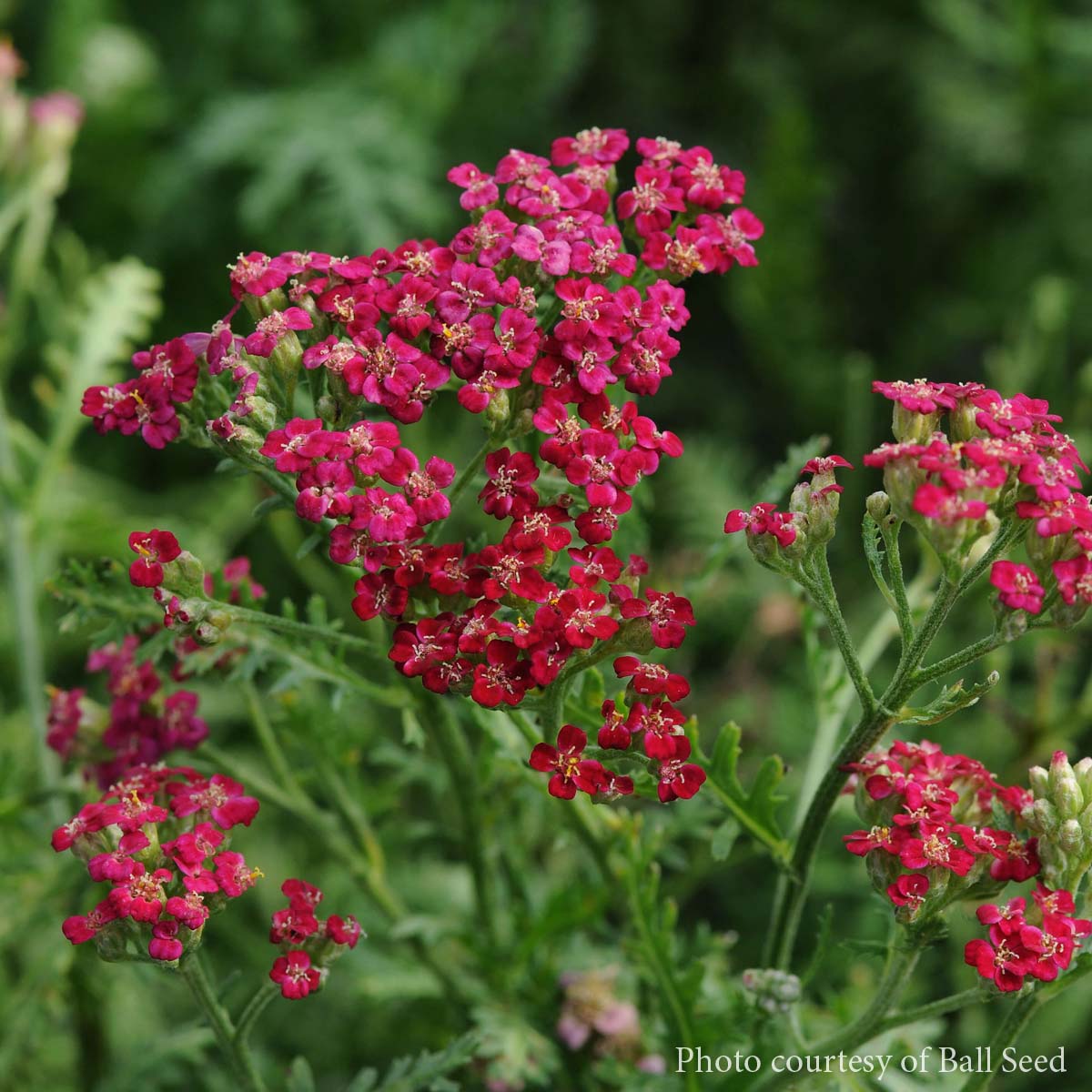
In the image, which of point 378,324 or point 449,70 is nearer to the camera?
point 378,324

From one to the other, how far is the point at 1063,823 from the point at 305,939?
65cm

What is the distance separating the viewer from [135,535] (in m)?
1.09

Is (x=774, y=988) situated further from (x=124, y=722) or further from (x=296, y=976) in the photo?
(x=124, y=722)

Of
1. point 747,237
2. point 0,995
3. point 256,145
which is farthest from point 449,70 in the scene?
point 0,995

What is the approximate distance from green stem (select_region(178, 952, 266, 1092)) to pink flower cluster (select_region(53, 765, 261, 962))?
5 cm

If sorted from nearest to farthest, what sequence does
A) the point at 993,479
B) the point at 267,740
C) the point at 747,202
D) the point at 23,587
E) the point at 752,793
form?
the point at 993,479
the point at 752,793
the point at 267,740
the point at 23,587
the point at 747,202

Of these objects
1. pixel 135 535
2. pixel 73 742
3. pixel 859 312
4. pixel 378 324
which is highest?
pixel 859 312

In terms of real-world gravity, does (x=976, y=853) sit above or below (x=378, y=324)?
below

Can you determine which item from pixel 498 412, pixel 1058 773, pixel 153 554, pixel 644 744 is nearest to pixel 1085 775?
pixel 1058 773

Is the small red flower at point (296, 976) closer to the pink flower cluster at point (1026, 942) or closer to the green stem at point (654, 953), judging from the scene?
the green stem at point (654, 953)

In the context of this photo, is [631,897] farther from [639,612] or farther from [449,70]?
[449,70]

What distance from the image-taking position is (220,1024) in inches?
45.6

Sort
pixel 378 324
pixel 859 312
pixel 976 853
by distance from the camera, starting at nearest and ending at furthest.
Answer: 1. pixel 976 853
2. pixel 378 324
3. pixel 859 312

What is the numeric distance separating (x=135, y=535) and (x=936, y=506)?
0.65m
